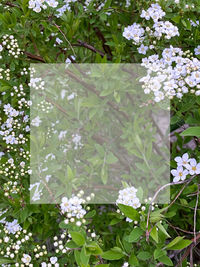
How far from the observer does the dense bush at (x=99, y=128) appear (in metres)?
1.48

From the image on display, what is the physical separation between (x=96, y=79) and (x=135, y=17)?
1.81 feet

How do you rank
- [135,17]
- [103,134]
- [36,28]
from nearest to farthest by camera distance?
1. [36,28]
2. [135,17]
3. [103,134]

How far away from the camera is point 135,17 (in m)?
2.24

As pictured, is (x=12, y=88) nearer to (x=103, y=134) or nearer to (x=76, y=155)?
(x=76, y=155)

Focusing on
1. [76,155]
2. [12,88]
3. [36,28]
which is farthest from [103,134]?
[36,28]

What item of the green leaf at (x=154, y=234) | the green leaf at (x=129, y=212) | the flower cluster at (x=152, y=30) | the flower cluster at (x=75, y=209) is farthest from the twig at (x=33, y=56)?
the green leaf at (x=154, y=234)

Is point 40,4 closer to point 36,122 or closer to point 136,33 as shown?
point 136,33

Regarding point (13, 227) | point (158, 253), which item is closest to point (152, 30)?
point (158, 253)

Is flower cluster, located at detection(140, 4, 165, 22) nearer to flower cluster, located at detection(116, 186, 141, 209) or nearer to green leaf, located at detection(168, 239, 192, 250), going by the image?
flower cluster, located at detection(116, 186, 141, 209)

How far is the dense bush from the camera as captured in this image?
1.48m

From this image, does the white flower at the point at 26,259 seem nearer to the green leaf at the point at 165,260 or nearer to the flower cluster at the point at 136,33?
the green leaf at the point at 165,260
